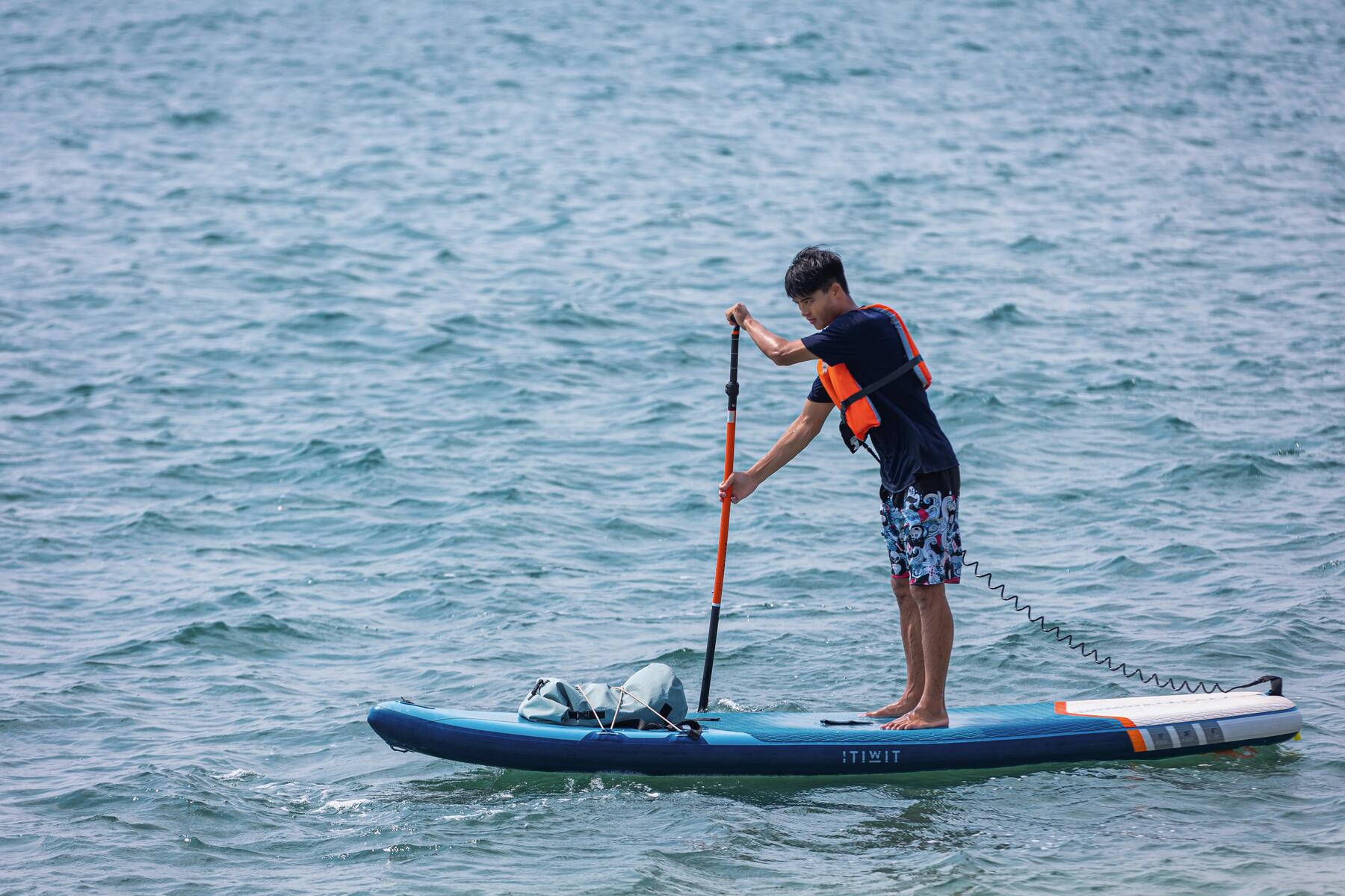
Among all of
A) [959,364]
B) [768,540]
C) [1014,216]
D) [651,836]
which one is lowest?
[651,836]

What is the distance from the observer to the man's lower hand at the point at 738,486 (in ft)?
20.7

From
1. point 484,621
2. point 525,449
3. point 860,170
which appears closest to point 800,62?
point 860,170

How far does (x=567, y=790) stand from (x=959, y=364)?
780 centimetres

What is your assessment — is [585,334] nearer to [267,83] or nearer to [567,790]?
[567,790]

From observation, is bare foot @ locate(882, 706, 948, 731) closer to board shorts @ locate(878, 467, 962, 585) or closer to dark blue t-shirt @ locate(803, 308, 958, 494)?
board shorts @ locate(878, 467, 962, 585)

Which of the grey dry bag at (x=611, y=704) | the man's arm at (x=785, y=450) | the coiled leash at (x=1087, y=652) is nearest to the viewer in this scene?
the coiled leash at (x=1087, y=652)

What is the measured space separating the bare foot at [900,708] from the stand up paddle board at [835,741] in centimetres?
7

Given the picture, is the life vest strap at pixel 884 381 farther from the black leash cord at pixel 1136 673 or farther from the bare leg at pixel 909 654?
the black leash cord at pixel 1136 673

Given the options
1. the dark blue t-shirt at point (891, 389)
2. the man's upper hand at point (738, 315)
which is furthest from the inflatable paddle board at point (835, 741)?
the man's upper hand at point (738, 315)

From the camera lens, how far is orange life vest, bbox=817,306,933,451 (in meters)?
5.80

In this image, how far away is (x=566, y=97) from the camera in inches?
1037

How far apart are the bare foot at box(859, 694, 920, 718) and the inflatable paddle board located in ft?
0.25

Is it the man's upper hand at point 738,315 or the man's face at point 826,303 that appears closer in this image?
the man's face at point 826,303

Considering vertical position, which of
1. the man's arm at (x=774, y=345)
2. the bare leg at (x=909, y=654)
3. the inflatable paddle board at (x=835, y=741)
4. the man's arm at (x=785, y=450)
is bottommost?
the inflatable paddle board at (x=835, y=741)
